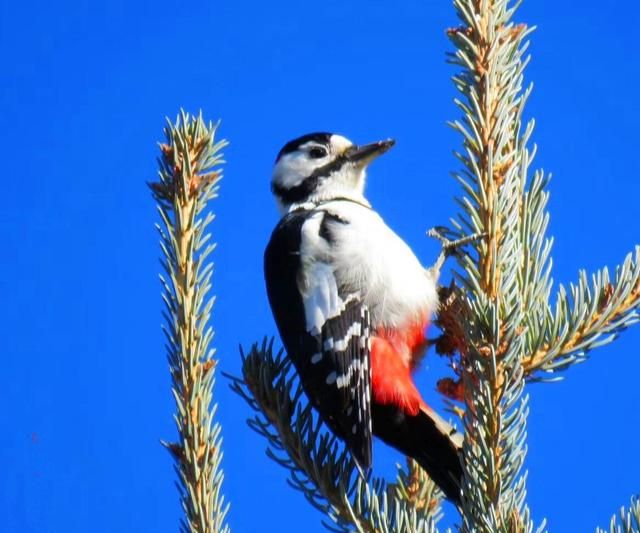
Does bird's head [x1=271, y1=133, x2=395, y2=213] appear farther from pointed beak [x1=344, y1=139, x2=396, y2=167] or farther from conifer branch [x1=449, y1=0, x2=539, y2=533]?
conifer branch [x1=449, y1=0, x2=539, y2=533]

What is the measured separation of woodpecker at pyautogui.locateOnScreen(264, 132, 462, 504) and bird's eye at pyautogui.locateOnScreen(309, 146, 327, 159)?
10.7 inches

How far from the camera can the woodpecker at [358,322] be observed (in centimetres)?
220

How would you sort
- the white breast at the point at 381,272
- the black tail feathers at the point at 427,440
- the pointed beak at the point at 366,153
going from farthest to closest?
the pointed beak at the point at 366,153
the white breast at the point at 381,272
the black tail feathers at the point at 427,440

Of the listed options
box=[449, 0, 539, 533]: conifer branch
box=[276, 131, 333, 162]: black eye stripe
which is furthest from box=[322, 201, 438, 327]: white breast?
box=[449, 0, 539, 533]: conifer branch

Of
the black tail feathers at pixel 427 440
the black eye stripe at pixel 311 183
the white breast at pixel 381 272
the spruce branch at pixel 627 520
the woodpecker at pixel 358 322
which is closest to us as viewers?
the spruce branch at pixel 627 520

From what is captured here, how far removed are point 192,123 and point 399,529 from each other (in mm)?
819

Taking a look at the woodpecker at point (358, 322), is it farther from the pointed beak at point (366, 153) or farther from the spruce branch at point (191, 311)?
the spruce branch at point (191, 311)

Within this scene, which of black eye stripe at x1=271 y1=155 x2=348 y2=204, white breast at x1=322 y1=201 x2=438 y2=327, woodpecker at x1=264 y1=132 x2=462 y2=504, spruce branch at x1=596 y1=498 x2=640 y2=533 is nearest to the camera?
spruce branch at x1=596 y1=498 x2=640 y2=533

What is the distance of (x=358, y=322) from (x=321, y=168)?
957 mm

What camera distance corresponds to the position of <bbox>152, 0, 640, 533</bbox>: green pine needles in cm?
132

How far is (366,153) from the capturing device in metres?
3.22

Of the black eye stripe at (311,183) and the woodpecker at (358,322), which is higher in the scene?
the black eye stripe at (311,183)

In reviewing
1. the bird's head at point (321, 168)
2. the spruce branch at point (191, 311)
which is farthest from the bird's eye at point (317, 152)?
the spruce branch at point (191, 311)

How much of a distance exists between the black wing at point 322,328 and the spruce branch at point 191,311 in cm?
51
